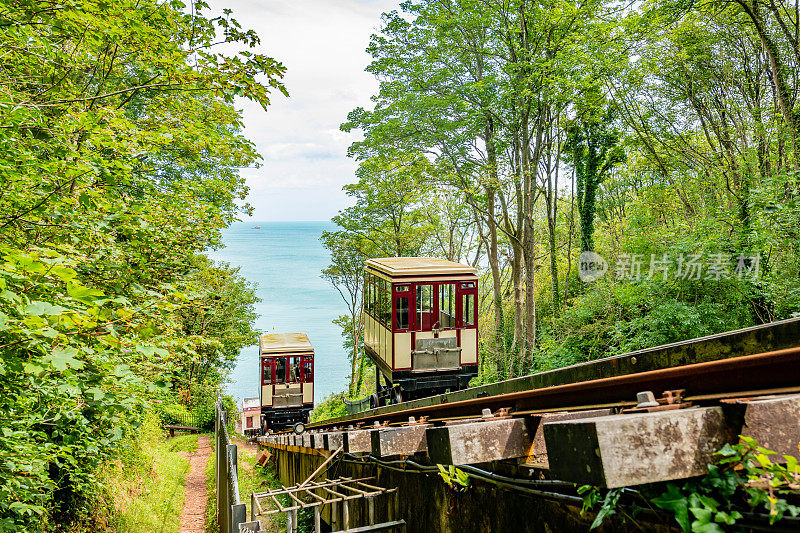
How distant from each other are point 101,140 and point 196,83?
118 centimetres

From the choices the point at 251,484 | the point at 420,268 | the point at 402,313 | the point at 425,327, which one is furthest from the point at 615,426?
the point at 251,484

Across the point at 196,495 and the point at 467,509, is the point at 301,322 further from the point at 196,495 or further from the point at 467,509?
the point at 467,509

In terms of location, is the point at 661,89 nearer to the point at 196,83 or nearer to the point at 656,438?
the point at 196,83

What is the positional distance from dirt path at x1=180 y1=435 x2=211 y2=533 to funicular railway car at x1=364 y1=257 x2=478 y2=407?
513 centimetres

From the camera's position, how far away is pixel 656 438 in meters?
1.29

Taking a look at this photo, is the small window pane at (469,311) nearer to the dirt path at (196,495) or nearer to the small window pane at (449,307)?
the small window pane at (449,307)

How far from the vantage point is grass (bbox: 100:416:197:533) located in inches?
354

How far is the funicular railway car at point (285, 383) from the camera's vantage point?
1811 centimetres

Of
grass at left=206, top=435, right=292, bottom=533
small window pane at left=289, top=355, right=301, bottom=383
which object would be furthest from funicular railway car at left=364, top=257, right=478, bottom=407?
small window pane at left=289, top=355, right=301, bottom=383

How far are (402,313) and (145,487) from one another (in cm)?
719

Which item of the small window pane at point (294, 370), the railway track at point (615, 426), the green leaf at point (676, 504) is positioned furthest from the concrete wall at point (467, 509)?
the small window pane at point (294, 370)

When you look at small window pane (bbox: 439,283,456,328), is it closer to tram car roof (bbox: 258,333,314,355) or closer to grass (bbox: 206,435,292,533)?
grass (bbox: 206,435,292,533)

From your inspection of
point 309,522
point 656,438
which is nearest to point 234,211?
point 309,522

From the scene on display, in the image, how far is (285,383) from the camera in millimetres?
18312
